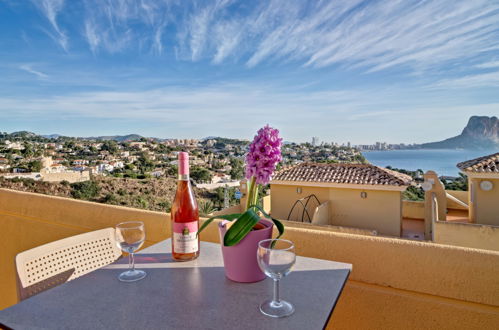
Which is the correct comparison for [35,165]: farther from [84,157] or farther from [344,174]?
[344,174]

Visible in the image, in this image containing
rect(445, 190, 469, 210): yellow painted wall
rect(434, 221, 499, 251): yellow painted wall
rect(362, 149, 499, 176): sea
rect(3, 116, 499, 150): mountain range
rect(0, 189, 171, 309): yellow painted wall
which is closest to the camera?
rect(0, 189, 171, 309): yellow painted wall

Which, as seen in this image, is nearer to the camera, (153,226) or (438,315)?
(438,315)

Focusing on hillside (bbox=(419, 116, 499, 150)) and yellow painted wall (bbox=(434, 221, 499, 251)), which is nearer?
yellow painted wall (bbox=(434, 221, 499, 251))

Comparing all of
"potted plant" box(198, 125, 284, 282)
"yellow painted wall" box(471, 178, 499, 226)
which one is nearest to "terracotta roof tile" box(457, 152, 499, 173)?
"yellow painted wall" box(471, 178, 499, 226)

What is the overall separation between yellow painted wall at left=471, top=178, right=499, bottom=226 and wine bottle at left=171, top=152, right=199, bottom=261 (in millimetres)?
9709

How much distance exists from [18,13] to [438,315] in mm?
9996

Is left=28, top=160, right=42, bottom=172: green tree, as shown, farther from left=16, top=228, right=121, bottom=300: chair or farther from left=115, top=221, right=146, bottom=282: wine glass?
left=115, top=221, right=146, bottom=282: wine glass

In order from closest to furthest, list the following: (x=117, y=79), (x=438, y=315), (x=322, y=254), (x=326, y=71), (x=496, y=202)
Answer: (x=438, y=315), (x=322, y=254), (x=496, y=202), (x=117, y=79), (x=326, y=71)

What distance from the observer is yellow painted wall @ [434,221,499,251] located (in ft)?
21.1

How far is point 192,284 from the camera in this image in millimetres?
877

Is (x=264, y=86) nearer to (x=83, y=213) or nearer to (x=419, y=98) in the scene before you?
(x=419, y=98)

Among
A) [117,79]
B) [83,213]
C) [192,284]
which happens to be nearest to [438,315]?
[192,284]

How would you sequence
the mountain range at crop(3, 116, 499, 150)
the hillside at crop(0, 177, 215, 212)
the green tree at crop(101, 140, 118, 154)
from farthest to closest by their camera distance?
the mountain range at crop(3, 116, 499, 150)
the green tree at crop(101, 140, 118, 154)
the hillside at crop(0, 177, 215, 212)

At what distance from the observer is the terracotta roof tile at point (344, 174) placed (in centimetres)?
890
